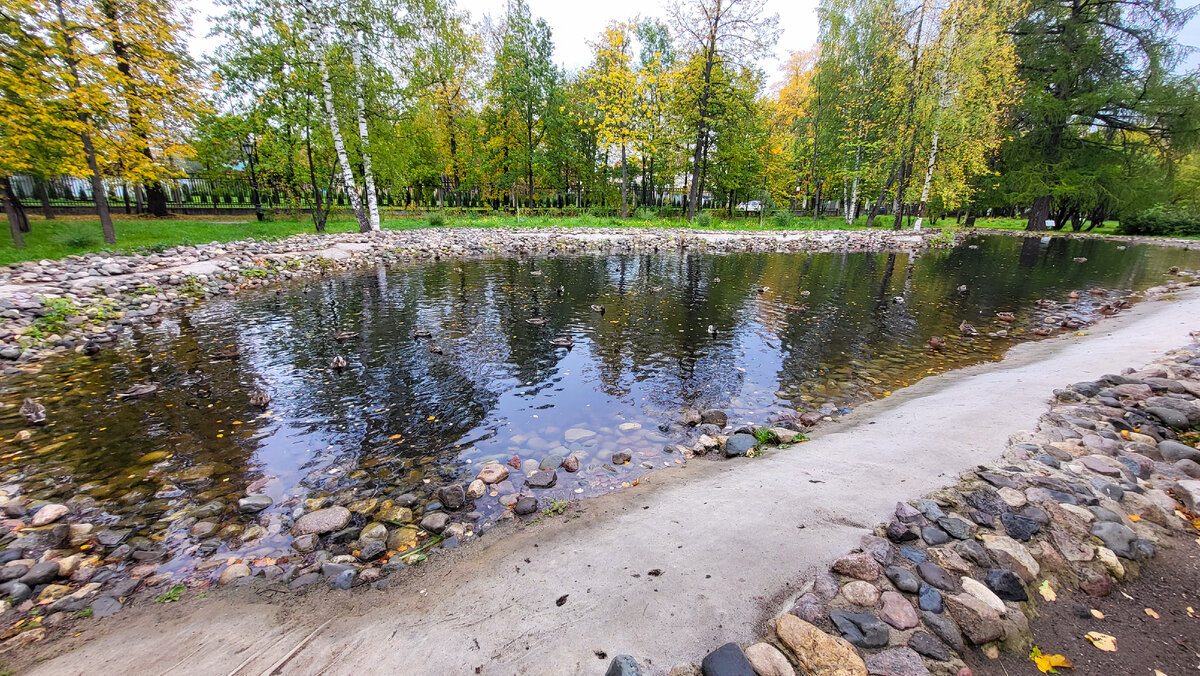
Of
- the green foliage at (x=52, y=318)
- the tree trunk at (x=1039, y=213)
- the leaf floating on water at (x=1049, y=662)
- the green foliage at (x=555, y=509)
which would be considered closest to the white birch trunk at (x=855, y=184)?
the tree trunk at (x=1039, y=213)

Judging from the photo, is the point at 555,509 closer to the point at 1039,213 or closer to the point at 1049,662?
the point at 1049,662

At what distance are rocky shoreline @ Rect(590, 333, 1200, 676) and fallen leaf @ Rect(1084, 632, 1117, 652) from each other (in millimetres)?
263

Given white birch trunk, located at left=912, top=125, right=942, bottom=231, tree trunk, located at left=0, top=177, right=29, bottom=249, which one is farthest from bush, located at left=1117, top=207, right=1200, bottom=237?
tree trunk, located at left=0, top=177, right=29, bottom=249

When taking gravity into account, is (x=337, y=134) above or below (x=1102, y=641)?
above

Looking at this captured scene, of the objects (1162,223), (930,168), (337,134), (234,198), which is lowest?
(1162,223)

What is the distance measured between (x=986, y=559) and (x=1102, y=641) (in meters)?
0.63

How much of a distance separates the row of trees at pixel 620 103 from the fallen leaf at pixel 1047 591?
25468 millimetres

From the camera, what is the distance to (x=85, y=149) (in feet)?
54.3

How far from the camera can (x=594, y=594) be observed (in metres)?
3.25

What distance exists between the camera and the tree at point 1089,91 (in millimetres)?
32125

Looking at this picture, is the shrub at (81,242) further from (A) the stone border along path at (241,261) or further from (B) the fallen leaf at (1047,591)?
(B) the fallen leaf at (1047,591)

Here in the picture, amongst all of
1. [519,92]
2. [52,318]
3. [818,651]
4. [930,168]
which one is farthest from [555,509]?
[519,92]

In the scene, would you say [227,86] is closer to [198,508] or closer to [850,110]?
[198,508]

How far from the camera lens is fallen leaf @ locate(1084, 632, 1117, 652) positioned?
2.62 metres
